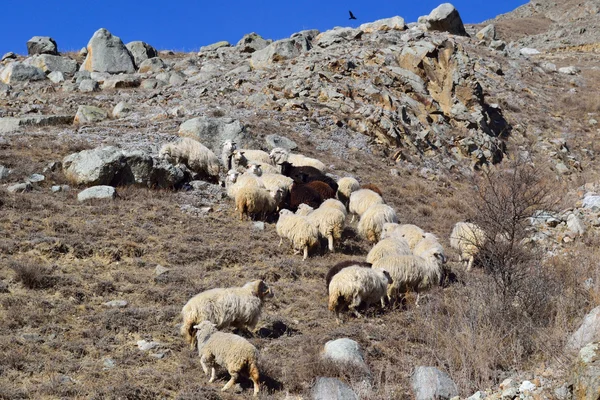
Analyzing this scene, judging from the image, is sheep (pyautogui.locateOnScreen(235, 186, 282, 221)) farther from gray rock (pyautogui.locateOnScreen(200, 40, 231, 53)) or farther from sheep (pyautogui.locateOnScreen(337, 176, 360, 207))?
gray rock (pyautogui.locateOnScreen(200, 40, 231, 53))

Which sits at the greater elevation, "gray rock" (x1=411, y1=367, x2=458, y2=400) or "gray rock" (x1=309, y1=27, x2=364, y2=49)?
"gray rock" (x1=309, y1=27, x2=364, y2=49)

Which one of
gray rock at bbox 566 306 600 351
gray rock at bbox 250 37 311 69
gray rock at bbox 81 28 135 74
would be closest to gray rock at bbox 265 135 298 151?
gray rock at bbox 250 37 311 69

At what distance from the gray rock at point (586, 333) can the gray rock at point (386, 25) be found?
27745 millimetres

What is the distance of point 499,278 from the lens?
9367 mm

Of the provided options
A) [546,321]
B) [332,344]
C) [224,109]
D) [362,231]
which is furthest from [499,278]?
[224,109]

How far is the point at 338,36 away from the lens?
30.8 meters

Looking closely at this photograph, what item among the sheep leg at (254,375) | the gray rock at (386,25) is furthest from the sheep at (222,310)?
the gray rock at (386,25)

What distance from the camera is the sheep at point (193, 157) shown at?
15663mm

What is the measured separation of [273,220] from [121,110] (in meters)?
11.8

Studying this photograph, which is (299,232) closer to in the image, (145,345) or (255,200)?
(255,200)

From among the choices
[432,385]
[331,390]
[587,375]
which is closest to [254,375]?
[331,390]

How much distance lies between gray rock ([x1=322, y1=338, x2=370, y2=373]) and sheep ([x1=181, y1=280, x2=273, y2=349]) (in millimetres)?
1150

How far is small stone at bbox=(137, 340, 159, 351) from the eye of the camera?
25.0 feet

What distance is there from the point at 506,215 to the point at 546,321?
269 centimetres
